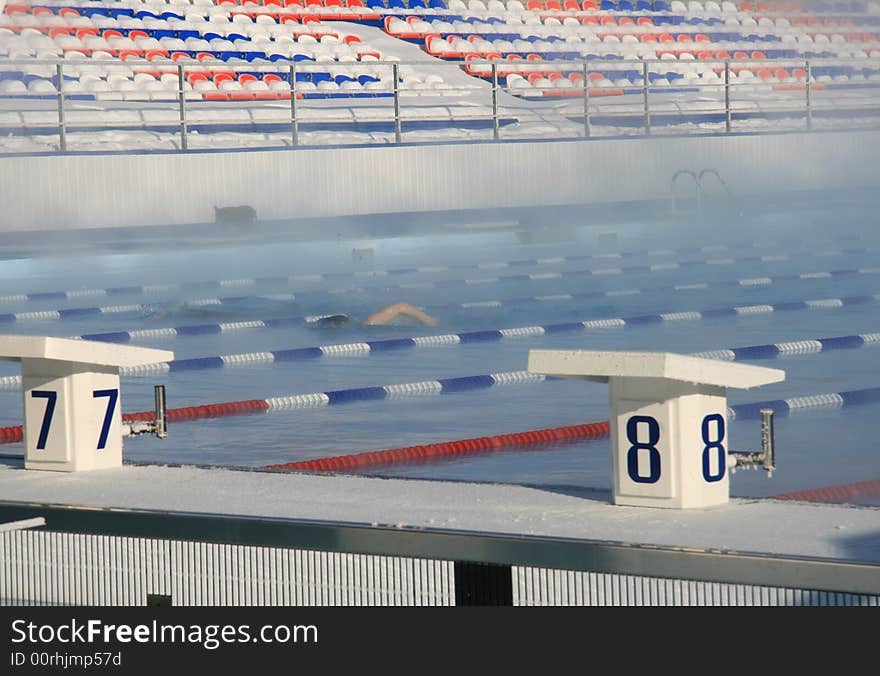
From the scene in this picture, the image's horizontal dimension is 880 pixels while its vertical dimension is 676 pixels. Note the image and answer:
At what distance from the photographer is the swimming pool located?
5.02 metres

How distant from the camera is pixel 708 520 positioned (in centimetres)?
304

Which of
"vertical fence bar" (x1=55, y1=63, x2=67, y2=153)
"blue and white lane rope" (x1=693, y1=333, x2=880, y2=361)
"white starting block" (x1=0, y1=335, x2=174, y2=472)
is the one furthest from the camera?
"vertical fence bar" (x1=55, y1=63, x2=67, y2=153)

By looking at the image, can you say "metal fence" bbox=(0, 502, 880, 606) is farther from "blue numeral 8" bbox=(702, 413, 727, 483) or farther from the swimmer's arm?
the swimmer's arm

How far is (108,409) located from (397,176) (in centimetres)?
1030

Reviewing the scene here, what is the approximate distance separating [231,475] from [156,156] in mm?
9332

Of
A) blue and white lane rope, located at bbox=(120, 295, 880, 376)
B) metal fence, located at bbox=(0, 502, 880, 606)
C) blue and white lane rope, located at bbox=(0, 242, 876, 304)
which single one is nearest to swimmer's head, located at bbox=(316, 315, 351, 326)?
blue and white lane rope, located at bbox=(120, 295, 880, 376)

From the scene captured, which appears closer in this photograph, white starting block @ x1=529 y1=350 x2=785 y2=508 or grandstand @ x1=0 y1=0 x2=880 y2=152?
white starting block @ x1=529 y1=350 x2=785 y2=508

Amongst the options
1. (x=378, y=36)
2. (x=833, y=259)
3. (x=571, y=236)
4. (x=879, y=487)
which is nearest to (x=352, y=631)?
(x=879, y=487)

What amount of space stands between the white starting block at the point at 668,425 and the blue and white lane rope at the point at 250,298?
16.7 ft

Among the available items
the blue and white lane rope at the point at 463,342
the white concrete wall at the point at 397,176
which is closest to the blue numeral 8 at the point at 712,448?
the blue and white lane rope at the point at 463,342

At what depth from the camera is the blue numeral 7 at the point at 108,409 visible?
12.3 ft

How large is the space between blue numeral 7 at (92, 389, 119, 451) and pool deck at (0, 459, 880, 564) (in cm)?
8

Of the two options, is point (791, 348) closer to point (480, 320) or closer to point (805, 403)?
point (805, 403)

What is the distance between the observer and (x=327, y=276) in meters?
11.4
